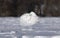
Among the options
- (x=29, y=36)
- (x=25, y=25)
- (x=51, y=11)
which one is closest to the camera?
(x=29, y=36)

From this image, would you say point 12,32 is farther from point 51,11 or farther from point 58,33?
point 51,11

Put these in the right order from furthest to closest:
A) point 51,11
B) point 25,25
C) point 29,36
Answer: point 51,11 → point 25,25 → point 29,36

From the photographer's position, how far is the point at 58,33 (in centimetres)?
88

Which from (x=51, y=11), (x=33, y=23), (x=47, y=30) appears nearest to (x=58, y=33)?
(x=47, y=30)

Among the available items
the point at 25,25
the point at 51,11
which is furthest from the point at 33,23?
the point at 51,11

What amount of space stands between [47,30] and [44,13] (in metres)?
1.89

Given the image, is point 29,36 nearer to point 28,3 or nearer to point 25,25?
point 25,25

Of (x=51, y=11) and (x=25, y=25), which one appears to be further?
(x=51, y=11)

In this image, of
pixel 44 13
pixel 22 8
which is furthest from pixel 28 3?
pixel 44 13

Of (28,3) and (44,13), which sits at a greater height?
(28,3)

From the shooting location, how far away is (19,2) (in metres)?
2.86

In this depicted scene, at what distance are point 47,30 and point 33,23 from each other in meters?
0.15

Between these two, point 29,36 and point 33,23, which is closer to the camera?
point 29,36

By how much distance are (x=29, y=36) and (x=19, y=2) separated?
2.05 m
